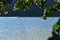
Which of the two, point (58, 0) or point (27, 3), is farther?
point (27, 3)

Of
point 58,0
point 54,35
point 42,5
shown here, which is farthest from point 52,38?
point 42,5

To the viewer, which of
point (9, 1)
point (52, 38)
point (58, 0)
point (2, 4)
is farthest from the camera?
point (2, 4)

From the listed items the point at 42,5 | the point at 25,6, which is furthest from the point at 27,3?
the point at 42,5

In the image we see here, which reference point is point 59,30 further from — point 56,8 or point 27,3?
point 27,3

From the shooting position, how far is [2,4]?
336 cm

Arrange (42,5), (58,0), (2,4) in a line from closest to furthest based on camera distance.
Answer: (58,0)
(42,5)
(2,4)

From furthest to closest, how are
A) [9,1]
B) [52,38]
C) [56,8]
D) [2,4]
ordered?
[2,4], [9,1], [56,8], [52,38]

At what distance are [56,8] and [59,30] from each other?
30.4 inches

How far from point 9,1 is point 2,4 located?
29 cm

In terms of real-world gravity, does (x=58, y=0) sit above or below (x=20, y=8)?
above

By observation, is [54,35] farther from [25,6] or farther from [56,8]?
[25,6]

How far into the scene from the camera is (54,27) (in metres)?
1.89

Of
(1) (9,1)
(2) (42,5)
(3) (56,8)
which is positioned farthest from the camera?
(1) (9,1)

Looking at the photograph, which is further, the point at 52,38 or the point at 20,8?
the point at 20,8
